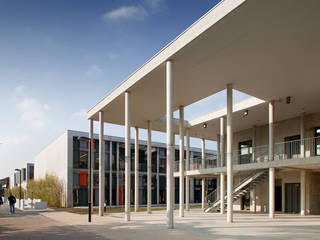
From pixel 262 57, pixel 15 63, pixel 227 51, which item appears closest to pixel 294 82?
pixel 262 57

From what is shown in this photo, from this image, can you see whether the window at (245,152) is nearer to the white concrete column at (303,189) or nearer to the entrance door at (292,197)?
the entrance door at (292,197)

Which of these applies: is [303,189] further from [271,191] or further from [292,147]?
[271,191]

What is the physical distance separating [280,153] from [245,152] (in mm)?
4690

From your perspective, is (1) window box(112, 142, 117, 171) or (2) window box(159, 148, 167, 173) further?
(2) window box(159, 148, 167, 173)

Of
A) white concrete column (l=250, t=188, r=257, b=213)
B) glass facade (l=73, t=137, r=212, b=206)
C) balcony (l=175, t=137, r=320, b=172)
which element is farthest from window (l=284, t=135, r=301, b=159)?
glass facade (l=73, t=137, r=212, b=206)

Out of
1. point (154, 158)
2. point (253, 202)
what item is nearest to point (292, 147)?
point (253, 202)

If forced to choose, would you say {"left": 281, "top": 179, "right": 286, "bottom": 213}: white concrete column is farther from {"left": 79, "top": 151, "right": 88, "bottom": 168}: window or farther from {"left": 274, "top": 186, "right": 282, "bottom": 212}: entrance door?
{"left": 79, "top": 151, "right": 88, "bottom": 168}: window

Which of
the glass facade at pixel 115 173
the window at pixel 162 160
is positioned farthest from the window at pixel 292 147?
the window at pixel 162 160

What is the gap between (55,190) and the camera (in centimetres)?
3847

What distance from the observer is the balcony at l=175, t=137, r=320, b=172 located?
22605 mm

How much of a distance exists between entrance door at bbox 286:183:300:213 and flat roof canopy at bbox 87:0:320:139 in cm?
585

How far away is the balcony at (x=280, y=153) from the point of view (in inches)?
890

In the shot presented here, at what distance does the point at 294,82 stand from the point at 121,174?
28694 mm

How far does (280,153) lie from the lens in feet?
80.5
